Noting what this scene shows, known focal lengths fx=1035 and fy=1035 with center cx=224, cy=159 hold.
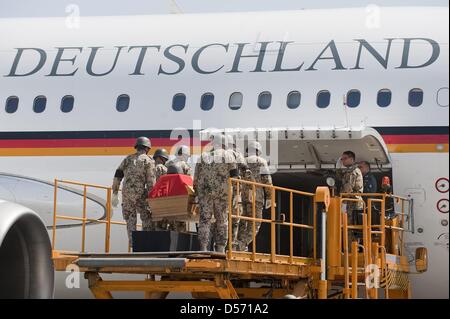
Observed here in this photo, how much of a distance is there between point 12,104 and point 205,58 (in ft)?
10.6

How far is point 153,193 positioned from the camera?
40.5 ft

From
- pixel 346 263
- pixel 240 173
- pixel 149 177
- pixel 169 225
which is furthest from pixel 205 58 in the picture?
pixel 346 263

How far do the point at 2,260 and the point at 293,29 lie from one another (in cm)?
844

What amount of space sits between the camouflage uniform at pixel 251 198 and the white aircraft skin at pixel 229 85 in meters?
2.21

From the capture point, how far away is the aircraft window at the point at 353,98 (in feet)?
49.2

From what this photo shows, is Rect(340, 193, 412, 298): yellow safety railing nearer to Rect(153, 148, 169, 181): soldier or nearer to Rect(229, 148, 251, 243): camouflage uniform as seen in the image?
Rect(229, 148, 251, 243): camouflage uniform

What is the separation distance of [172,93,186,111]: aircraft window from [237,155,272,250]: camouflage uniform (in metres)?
2.71

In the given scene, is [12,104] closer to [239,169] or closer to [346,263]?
[239,169]

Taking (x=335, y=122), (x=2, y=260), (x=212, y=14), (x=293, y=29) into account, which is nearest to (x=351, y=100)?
(x=335, y=122)

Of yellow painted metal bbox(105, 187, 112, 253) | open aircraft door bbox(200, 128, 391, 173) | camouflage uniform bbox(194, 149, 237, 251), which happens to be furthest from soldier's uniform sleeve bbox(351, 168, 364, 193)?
yellow painted metal bbox(105, 187, 112, 253)

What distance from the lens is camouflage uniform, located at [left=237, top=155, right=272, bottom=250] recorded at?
12.6 m

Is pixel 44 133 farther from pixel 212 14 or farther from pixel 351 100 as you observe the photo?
pixel 351 100

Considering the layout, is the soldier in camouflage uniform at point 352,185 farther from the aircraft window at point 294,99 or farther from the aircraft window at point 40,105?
the aircraft window at point 40,105

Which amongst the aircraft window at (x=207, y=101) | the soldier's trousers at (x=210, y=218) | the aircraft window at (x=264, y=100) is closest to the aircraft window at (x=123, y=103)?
the aircraft window at (x=207, y=101)
